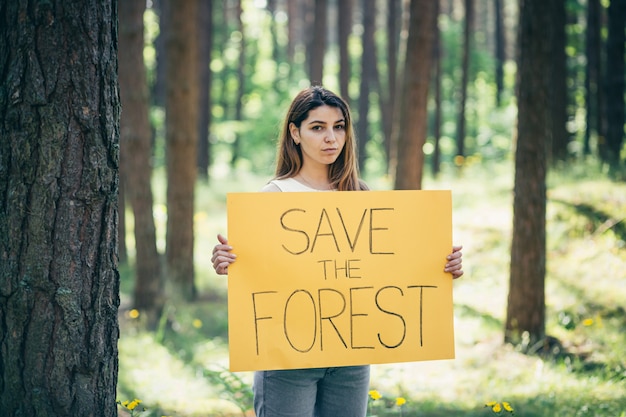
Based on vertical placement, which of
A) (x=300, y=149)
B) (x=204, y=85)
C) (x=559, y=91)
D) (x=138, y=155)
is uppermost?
(x=204, y=85)

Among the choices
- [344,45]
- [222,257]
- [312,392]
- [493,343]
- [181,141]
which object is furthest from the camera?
[344,45]

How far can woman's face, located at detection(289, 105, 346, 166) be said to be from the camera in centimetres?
280

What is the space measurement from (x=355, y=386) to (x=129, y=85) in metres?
6.16

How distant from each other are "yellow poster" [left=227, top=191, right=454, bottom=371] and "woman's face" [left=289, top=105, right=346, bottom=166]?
7.5 inches

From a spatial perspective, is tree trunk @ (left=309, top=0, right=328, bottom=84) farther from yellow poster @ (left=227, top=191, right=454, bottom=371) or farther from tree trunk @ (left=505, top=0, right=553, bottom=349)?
yellow poster @ (left=227, top=191, right=454, bottom=371)

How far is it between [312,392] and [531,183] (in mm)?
4045

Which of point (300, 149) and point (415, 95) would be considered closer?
point (300, 149)

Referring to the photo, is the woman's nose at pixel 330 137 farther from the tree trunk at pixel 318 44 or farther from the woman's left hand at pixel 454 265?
the tree trunk at pixel 318 44

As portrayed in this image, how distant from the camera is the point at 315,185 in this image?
115 inches

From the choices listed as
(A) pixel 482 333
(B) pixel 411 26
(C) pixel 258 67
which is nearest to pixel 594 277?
(A) pixel 482 333

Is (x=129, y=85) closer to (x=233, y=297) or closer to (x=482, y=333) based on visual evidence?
(x=482, y=333)

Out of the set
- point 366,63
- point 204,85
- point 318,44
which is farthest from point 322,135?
point 366,63

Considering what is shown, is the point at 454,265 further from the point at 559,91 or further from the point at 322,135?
the point at 559,91

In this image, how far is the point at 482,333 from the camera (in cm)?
683
